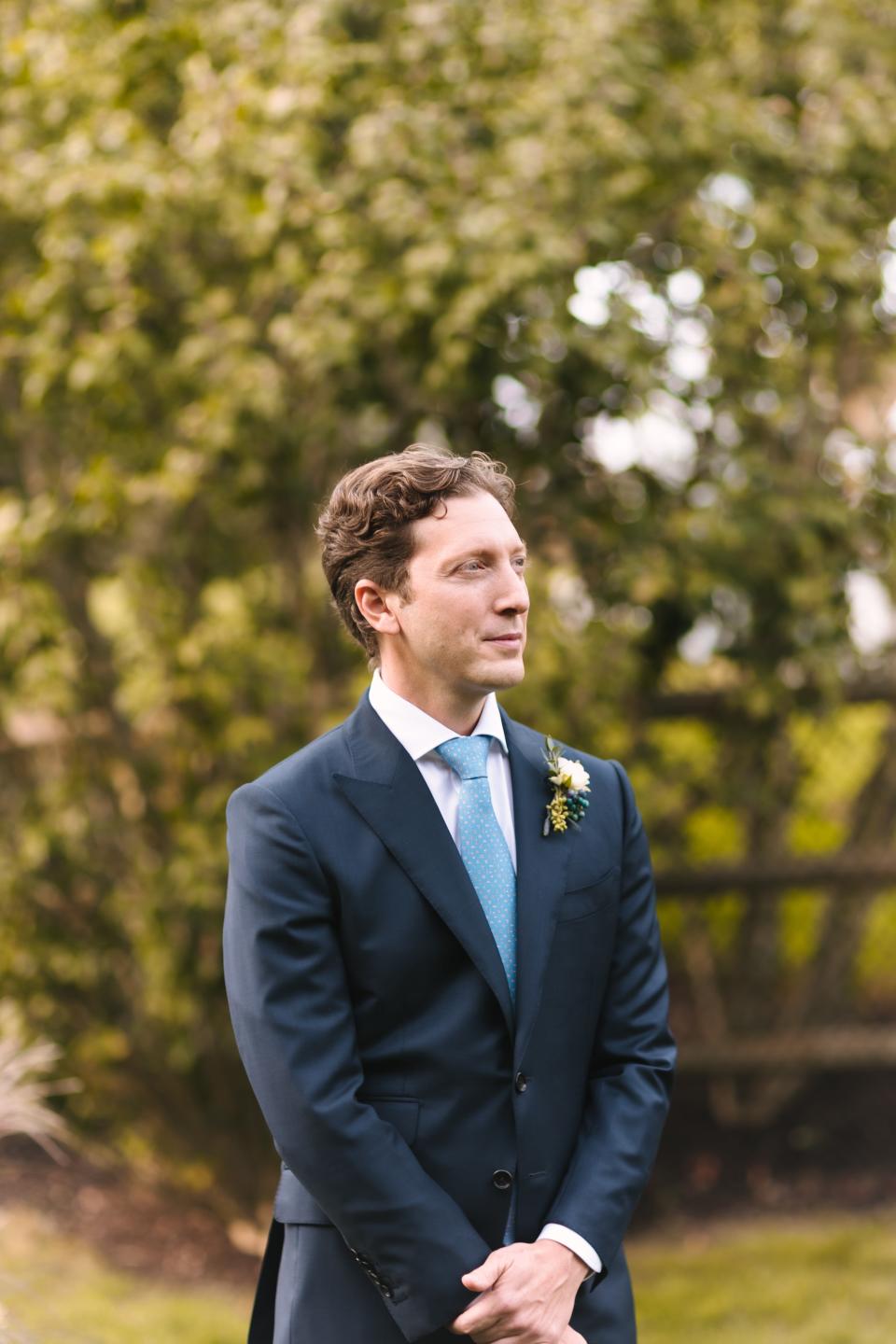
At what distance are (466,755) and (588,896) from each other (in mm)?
296

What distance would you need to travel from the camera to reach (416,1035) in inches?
82.7

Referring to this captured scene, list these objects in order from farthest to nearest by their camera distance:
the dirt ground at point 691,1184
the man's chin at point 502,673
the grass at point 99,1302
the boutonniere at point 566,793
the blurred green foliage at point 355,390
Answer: the dirt ground at point 691,1184
the grass at point 99,1302
the blurred green foliage at point 355,390
the boutonniere at point 566,793
the man's chin at point 502,673

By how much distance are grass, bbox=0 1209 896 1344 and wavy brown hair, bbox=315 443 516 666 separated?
2586mm

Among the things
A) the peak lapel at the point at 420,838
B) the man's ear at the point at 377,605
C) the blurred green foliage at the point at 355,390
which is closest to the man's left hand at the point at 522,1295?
the peak lapel at the point at 420,838

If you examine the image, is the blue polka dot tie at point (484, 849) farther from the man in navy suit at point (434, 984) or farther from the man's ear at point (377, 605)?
the man's ear at point (377, 605)

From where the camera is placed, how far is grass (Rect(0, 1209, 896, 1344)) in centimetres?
407

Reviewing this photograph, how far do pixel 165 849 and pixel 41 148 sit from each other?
84.7 inches

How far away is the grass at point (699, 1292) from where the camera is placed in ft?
13.3

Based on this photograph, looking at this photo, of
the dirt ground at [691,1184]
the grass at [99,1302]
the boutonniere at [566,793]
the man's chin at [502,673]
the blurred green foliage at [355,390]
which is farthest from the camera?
the dirt ground at [691,1184]

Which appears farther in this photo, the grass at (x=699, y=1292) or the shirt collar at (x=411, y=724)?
the grass at (x=699, y=1292)

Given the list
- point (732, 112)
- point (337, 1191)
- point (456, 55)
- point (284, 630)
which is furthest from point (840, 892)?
point (337, 1191)

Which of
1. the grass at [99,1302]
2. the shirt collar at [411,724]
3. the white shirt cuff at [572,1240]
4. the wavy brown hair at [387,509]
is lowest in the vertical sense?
the grass at [99,1302]

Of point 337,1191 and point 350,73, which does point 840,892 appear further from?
point 337,1191

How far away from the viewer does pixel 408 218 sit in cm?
368
